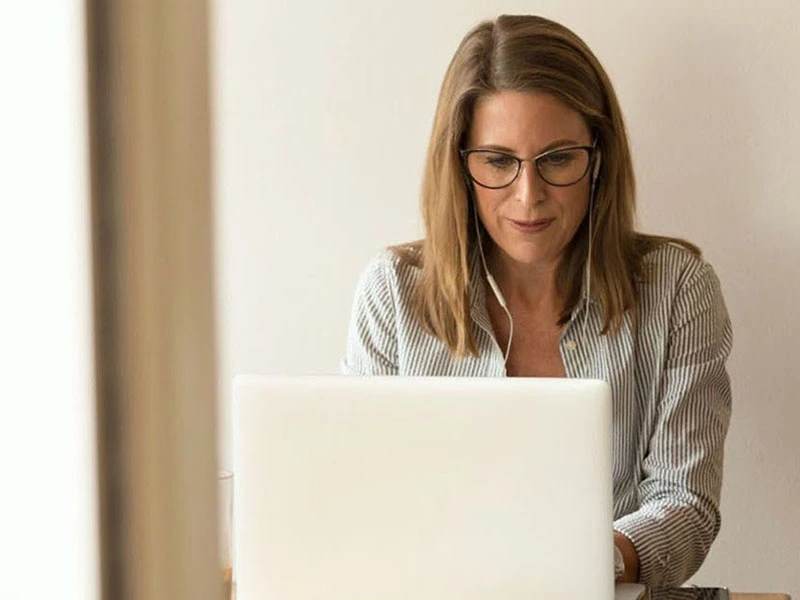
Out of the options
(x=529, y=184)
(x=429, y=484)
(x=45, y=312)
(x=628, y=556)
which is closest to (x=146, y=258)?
(x=45, y=312)

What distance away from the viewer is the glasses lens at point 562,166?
5.17 feet

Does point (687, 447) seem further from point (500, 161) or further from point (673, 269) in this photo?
point (500, 161)

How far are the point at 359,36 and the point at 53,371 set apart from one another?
175 cm

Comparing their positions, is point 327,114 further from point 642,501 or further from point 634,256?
point 642,501

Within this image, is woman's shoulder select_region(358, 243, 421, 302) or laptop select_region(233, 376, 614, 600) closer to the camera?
laptop select_region(233, 376, 614, 600)

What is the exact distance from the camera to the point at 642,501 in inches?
61.0

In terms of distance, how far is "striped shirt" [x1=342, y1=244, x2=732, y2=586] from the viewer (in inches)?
60.2

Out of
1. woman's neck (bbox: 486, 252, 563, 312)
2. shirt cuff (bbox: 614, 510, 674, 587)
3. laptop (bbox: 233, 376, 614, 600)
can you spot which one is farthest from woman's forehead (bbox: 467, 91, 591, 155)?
laptop (bbox: 233, 376, 614, 600)

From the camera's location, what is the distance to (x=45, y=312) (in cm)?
11

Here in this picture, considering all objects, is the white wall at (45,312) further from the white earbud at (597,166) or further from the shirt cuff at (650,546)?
the white earbud at (597,166)

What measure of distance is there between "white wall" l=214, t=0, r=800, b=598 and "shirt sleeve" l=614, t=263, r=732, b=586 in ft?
0.55

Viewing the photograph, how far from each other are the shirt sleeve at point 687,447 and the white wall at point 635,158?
0.17 m

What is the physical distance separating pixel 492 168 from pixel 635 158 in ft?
0.84

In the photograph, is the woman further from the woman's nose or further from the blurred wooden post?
the blurred wooden post
